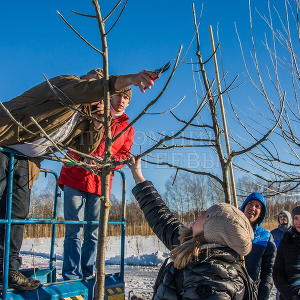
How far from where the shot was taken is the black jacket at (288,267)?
11.6 ft

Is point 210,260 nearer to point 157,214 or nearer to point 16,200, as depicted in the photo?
point 157,214

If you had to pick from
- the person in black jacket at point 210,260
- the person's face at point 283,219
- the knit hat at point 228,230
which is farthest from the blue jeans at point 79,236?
the person's face at point 283,219

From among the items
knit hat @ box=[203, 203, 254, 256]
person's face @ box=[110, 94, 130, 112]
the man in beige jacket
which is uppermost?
person's face @ box=[110, 94, 130, 112]

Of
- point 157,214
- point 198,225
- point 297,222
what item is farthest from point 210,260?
point 297,222

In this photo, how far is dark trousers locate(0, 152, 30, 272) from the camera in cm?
291

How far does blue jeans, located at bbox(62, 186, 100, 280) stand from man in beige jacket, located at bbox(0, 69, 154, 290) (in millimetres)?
640

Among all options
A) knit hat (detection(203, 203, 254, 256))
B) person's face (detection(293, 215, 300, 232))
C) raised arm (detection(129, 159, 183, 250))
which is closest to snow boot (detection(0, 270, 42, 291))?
raised arm (detection(129, 159, 183, 250))

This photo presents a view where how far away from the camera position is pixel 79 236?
3652mm

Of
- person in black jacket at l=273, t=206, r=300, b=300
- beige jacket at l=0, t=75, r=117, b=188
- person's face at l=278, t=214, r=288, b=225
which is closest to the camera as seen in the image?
beige jacket at l=0, t=75, r=117, b=188

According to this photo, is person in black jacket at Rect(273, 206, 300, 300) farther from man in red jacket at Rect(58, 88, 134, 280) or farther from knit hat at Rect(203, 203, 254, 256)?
knit hat at Rect(203, 203, 254, 256)

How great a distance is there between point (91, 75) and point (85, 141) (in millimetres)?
538

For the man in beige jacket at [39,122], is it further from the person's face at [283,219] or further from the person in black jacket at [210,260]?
the person's face at [283,219]

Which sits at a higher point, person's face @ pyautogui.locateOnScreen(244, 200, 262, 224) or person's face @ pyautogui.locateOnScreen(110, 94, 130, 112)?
person's face @ pyautogui.locateOnScreen(110, 94, 130, 112)

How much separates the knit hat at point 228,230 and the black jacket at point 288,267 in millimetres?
1989
